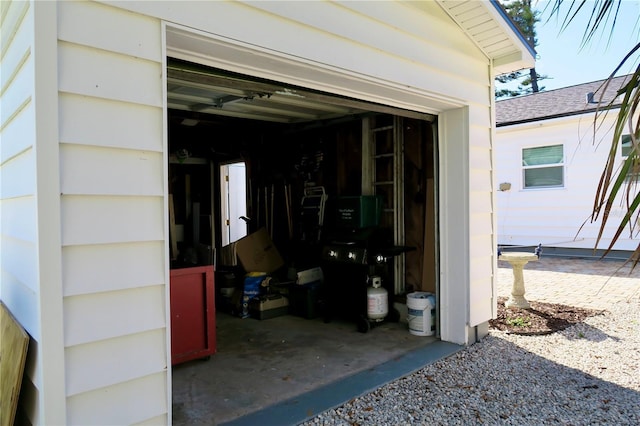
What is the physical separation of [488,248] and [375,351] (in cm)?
150

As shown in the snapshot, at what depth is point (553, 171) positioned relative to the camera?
958 cm

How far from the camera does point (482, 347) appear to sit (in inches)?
159

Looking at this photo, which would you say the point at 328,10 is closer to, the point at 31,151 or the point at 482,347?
the point at 31,151

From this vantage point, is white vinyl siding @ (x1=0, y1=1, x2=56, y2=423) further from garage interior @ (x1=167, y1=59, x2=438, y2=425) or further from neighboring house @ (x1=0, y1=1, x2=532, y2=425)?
garage interior @ (x1=167, y1=59, x2=438, y2=425)

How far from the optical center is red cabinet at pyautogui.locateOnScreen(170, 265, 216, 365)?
11.6 feet

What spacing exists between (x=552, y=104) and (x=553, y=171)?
172cm

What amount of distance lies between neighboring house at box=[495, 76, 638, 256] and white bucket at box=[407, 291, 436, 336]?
6.00m

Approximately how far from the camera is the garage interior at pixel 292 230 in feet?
11.1

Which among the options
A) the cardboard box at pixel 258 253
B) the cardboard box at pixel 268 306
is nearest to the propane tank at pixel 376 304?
the cardboard box at pixel 268 306

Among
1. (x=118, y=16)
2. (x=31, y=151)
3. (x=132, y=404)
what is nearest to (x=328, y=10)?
(x=118, y=16)

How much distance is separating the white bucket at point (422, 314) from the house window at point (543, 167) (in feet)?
21.9

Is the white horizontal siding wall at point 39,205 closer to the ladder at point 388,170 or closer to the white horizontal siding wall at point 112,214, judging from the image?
the white horizontal siding wall at point 112,214

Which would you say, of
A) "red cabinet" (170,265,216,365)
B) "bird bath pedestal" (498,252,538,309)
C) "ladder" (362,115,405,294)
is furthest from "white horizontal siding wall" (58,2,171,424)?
"bird bath pedestal" (498,252,538,309)

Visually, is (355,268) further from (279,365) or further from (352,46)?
(352,46)
